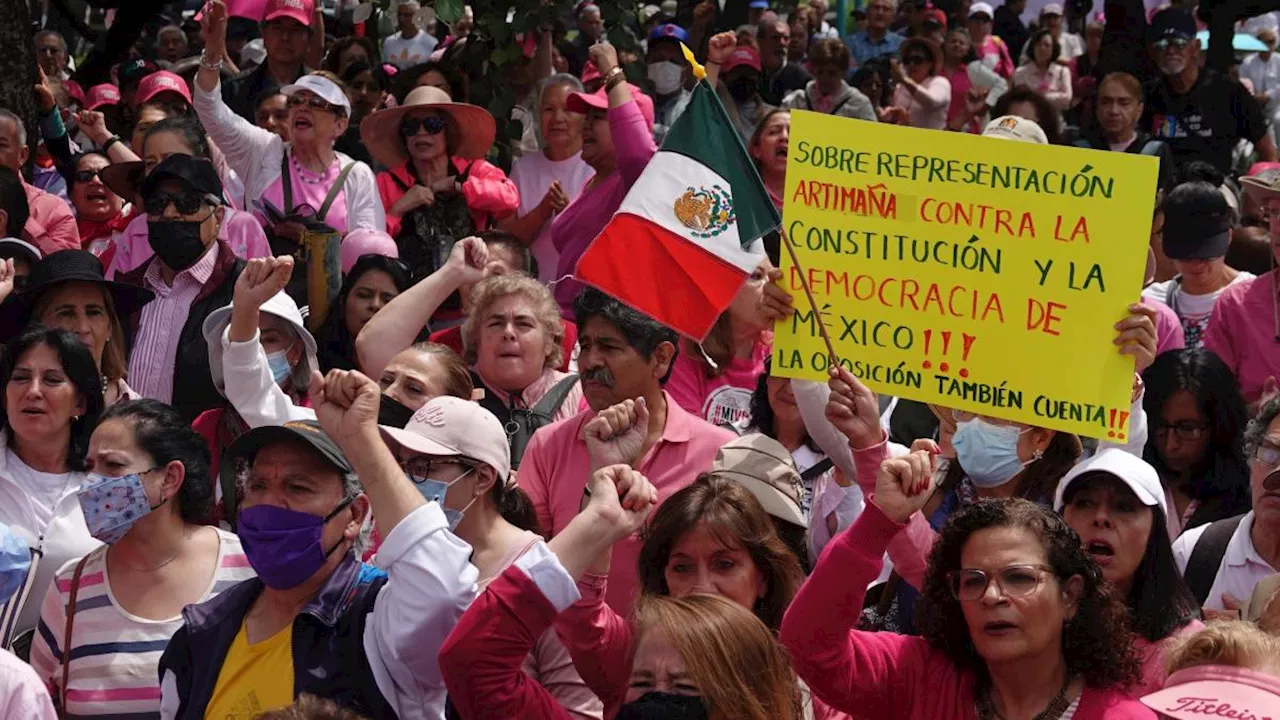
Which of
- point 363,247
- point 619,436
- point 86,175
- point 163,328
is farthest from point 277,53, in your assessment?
point 619,436

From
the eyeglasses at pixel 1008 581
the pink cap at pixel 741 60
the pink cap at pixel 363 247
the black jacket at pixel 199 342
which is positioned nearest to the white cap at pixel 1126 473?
the eyeglasses at pixel 1008 581

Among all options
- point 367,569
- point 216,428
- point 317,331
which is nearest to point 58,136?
point 317,331

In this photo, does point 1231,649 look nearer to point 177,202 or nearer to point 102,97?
point 177,202

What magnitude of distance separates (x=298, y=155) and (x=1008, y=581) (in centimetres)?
538

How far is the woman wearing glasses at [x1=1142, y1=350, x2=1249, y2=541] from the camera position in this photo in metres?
6.35

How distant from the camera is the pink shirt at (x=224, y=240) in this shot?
7793 mm

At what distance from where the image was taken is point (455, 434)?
509 centimetres

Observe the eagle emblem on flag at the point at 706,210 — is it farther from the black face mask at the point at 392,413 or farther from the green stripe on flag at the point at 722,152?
the black face mask at the point at 392,413

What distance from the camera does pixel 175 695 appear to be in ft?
15.1

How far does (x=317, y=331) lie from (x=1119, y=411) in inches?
135

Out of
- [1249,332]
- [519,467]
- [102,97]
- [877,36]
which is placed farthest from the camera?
[877,36]

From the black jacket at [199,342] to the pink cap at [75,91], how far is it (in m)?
5.72

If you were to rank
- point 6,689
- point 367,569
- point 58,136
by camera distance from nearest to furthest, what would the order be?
1. point 6,689
2. point 367,569
3. point 58,136

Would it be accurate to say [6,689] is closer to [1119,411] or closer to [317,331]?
[1119,411]
